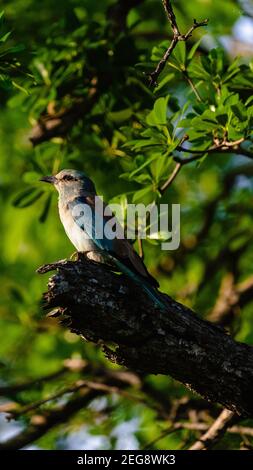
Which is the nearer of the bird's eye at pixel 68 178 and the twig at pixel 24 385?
the bird's eye at pixel 68 178

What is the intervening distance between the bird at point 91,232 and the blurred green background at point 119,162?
279 millimetres

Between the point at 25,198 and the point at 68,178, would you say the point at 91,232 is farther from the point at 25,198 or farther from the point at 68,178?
the point at 25,198

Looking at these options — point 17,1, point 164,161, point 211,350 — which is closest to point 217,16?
point 17,1

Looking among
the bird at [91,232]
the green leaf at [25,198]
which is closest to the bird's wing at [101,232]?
the bird at [91,232]

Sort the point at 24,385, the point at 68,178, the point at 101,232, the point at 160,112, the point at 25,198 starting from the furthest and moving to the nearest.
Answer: the point at 24,385 < the point at 25,198 < the point at 68,178 < the point at 101,232 < the point at 160,112

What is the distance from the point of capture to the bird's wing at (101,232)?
5809mm

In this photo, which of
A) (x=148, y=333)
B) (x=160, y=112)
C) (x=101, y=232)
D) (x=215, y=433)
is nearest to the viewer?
(x=148, y=333)

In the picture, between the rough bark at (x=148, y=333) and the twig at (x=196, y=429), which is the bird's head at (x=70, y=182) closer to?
the rough bark at (x=148, y=333)

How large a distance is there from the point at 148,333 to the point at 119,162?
321 centimetres

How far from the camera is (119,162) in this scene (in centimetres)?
821

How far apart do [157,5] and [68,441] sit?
5.33m

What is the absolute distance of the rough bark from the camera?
5.01 meters

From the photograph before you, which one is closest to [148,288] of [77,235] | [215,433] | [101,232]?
[101,232]

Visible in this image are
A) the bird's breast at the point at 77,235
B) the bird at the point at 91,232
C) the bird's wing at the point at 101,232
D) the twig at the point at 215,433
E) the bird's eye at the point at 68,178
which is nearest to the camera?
the bird at the point at 91,232
